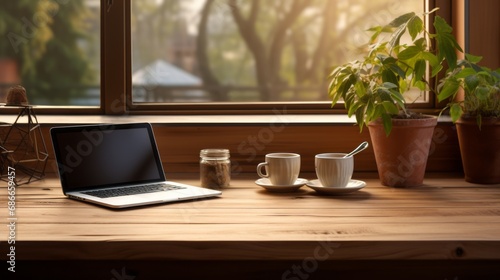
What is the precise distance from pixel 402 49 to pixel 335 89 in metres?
0.25

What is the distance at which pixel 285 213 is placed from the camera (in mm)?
1474

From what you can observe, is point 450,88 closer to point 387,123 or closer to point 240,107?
point 387,123

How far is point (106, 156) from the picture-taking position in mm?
1758

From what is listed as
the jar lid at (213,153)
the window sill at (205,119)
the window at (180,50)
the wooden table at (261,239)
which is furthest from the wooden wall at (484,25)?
the jar lid at (213,153)

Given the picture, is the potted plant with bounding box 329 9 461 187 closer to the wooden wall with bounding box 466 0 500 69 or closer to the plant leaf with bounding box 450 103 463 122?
the plant leaf with bounding box 450 103 463 122

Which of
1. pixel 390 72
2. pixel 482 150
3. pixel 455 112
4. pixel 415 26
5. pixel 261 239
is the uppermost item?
pixel 415 26

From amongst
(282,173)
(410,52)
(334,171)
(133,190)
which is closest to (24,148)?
(133,190)

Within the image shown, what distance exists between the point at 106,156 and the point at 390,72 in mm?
759

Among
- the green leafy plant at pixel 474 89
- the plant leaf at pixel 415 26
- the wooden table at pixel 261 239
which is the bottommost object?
the wooden table at pixel 261 239

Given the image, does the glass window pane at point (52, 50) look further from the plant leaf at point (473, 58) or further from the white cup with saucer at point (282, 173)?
the plant leaf at point (473, 58)

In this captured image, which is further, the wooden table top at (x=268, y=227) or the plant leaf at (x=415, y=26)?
the plant leaf at (x=415, y=26)

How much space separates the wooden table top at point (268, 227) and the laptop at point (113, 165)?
58 mm

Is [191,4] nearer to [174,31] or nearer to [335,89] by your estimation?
[174,31]

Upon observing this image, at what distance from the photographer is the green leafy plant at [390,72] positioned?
1.73 m
